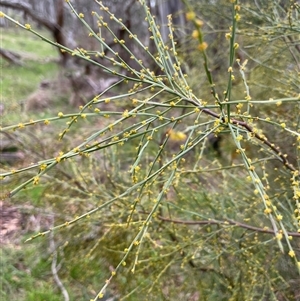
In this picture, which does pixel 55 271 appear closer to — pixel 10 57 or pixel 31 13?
pixel 31 13

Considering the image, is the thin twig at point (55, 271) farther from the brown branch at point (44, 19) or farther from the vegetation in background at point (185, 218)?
the brown branch at point (44, 19)

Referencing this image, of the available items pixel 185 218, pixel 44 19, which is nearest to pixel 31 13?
pixel 44 19

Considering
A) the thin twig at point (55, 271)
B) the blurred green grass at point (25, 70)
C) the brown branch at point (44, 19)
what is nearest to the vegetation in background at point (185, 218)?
the thin twig at point (55, 271)

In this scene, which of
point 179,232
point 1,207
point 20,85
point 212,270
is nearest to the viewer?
point 212,270

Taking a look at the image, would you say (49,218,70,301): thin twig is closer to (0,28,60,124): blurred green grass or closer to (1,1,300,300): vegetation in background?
(1,1,300,300): vegetation in background

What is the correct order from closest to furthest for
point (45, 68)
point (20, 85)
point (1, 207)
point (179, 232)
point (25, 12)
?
point (179, 232) < point (1, 207) < point (25, 12) < point (20, 85) < point (45, 68)

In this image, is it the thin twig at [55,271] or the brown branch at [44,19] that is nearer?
the thin twig at [55,271]

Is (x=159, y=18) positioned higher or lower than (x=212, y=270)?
higher

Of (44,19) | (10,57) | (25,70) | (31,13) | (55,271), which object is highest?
(31,13)

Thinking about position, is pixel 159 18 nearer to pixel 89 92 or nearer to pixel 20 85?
pixel 89 92

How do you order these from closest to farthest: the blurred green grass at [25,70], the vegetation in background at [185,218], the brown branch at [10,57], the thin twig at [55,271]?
the vegetation in background at [185,218]
the thin twig at [55,271]
the blurred green grass at [25,70]
the brown branch at [10,57]

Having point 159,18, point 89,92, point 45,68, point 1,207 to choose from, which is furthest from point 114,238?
point 45,68
